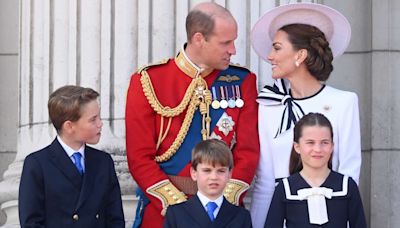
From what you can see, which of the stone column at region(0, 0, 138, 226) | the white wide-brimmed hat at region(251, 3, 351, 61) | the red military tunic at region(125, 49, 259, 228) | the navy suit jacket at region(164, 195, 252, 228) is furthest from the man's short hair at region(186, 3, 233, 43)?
the navy suit jacket at region(164, 195, 252, 228)

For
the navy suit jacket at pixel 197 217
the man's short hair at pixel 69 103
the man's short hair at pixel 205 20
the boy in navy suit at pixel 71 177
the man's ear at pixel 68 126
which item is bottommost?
the navy suit jacket at pixel 197 217

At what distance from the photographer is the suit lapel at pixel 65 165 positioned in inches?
236

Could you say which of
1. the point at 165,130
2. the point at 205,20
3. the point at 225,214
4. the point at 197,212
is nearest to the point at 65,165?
the point at 165,130

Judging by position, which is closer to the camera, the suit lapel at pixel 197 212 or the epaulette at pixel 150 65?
the suit lapel at pixel 197 212

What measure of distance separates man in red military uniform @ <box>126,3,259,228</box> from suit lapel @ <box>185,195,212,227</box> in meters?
0.26

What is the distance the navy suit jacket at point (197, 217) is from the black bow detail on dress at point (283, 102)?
602 millimetres

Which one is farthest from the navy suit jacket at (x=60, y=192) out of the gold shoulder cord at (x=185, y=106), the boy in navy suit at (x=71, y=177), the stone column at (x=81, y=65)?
the stone column at (x=81, y=65)

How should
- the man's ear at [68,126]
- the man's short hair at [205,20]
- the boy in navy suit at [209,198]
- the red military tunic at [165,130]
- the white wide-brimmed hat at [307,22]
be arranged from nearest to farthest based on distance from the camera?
1. the boy in navy suit at [209,198]
2. the man's ear at [68,126]
3. the red military tunic at [165,130]
4. the man's short hair at [205,20]
5. the white wide-brimmed hat at [307,22]

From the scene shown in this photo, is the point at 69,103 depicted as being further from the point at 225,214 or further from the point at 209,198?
the point at 225,214

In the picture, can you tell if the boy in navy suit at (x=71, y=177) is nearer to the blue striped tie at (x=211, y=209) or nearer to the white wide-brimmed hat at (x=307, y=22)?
the blue striped tie at (x=211, y=209)

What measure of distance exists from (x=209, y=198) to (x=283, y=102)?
0.76 meters

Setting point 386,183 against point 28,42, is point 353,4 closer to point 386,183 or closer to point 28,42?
point 386,183

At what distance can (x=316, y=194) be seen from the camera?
5934mm

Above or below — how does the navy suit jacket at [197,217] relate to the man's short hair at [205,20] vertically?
below
